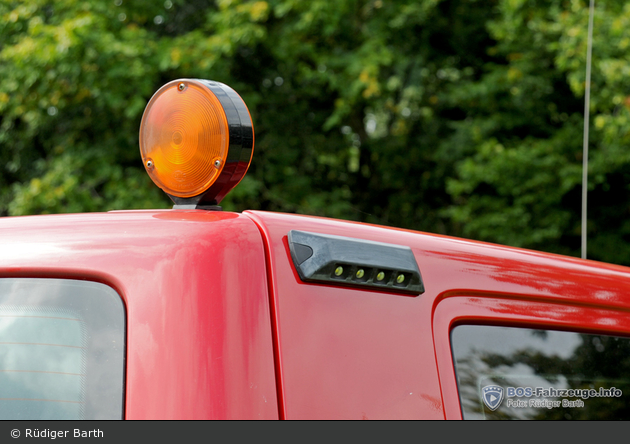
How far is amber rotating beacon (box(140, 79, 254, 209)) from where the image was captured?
39.5 inches

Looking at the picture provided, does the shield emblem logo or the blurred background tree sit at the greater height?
the blurred background tree

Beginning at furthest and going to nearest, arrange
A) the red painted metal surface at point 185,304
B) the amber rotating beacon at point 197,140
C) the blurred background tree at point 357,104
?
1. the blurred background tree at point 357,104
2. the amber rotating beacon at point 197,140
3. the red painted metal surface at point 185,304

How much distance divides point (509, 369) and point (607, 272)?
0.33 meters

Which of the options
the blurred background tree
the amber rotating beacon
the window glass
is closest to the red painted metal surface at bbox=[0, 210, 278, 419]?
the amber rotating beacon

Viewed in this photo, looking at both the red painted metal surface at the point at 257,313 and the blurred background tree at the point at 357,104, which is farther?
the blurred background tree at the point at 357,104

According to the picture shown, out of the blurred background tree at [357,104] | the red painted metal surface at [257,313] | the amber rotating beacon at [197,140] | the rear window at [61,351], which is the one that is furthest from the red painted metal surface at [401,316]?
the blurred background tree at [357,104]

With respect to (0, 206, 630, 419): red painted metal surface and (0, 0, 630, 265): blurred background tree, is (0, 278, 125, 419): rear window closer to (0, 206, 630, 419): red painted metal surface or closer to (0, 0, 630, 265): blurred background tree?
(0, 206, 630, 419): red painted metal surface

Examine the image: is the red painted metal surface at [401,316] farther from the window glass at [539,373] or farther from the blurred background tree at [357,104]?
the blurred background tree at [357,104]

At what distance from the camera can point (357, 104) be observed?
8.95 meters

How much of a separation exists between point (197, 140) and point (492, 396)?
64 cm

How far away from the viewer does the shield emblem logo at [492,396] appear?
1.02 meters

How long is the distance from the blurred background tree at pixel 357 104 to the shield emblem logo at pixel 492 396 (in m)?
5.58

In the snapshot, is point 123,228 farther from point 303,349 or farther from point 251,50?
point 251,50

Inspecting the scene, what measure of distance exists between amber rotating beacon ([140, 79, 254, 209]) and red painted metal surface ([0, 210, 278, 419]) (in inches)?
4.1
